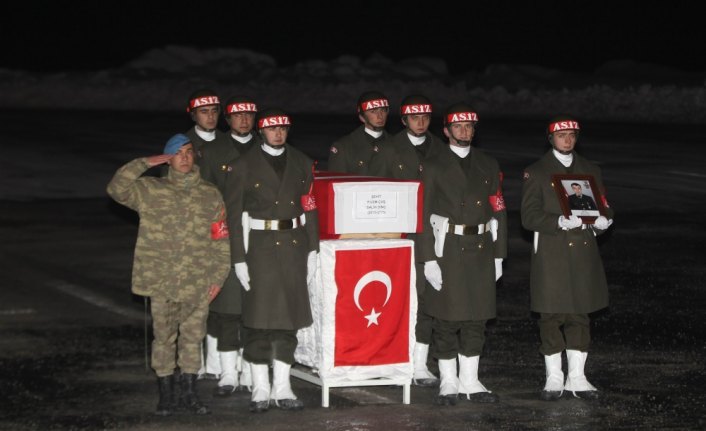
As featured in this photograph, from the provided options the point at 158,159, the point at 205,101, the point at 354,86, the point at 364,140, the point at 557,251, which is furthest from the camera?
the point at 354,86

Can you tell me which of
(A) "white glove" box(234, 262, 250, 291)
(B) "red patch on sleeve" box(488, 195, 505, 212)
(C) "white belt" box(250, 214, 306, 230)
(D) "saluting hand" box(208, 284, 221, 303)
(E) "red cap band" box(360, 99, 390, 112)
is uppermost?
(E) "red cap band" box(360, 99, 390, 112)

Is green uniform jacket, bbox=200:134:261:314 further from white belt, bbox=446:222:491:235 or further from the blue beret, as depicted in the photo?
white belt, bbox=446:222:491:235

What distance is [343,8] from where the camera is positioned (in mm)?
61438

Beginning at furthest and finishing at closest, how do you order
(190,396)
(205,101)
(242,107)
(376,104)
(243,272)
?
(376,104)
(205,101)
(242,107)
(243,272)
(190,396)

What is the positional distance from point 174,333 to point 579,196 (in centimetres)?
319

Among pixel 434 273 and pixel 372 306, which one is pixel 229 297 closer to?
pixel 372 306

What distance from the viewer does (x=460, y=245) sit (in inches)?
385

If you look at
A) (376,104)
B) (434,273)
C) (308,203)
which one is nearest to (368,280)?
(434,273)

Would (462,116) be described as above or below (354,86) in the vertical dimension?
below

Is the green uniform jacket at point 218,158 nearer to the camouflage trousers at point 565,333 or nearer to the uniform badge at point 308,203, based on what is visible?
the uniform badge at point 308,203

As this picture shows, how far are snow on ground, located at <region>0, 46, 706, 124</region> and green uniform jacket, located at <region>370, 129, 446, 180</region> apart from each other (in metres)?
27.5

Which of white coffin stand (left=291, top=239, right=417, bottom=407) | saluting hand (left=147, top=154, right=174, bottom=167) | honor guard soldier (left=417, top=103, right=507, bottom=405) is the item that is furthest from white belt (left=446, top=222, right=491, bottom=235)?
saluting hand (left=147, top=154, right=174, bottom=167)

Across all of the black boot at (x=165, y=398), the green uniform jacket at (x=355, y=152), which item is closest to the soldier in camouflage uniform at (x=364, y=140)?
the green uniform jacket at (x=355, y=152)

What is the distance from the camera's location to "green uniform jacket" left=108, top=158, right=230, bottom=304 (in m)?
9.06
